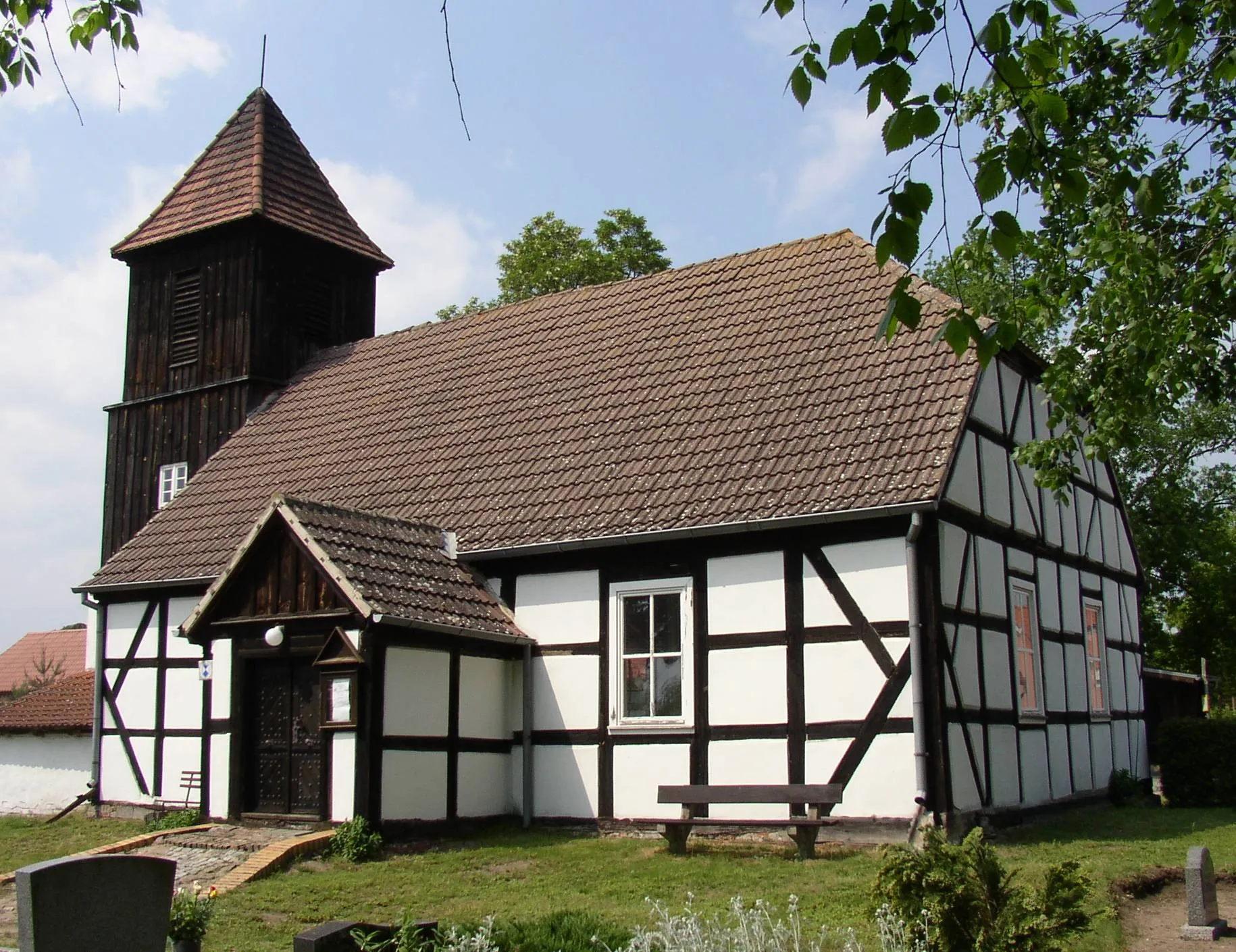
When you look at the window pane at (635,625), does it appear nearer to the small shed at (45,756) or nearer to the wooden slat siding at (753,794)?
the wooden slat siding at (753,794)

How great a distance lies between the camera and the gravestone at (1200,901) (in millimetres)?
8945

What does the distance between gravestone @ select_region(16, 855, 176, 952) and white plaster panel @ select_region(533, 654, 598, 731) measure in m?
7.74

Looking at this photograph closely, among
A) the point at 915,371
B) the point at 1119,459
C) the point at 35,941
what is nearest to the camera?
the point at 35,941

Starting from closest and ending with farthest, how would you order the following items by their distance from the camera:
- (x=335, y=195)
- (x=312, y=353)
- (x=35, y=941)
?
1. (x=35, y=941)
2. (x=312, y=353)
3. (x=335, y=195)

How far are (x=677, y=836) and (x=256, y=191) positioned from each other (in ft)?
48.1

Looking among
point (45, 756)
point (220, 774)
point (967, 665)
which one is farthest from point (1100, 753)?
point (45, 756)

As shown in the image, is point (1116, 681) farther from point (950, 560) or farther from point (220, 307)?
point (220, 307)

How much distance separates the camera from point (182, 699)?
54.9 ft

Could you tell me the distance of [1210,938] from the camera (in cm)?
894

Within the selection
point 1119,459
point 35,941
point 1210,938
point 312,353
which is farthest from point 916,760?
point 1119,459

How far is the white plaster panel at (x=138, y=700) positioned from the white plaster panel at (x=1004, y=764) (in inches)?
408

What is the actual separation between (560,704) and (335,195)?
522 inches

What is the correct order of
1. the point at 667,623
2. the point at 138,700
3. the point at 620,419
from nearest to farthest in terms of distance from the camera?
the point at 667,623 → the point at 620,419 → the point at 138,700

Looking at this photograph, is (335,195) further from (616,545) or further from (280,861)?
(280,861)
